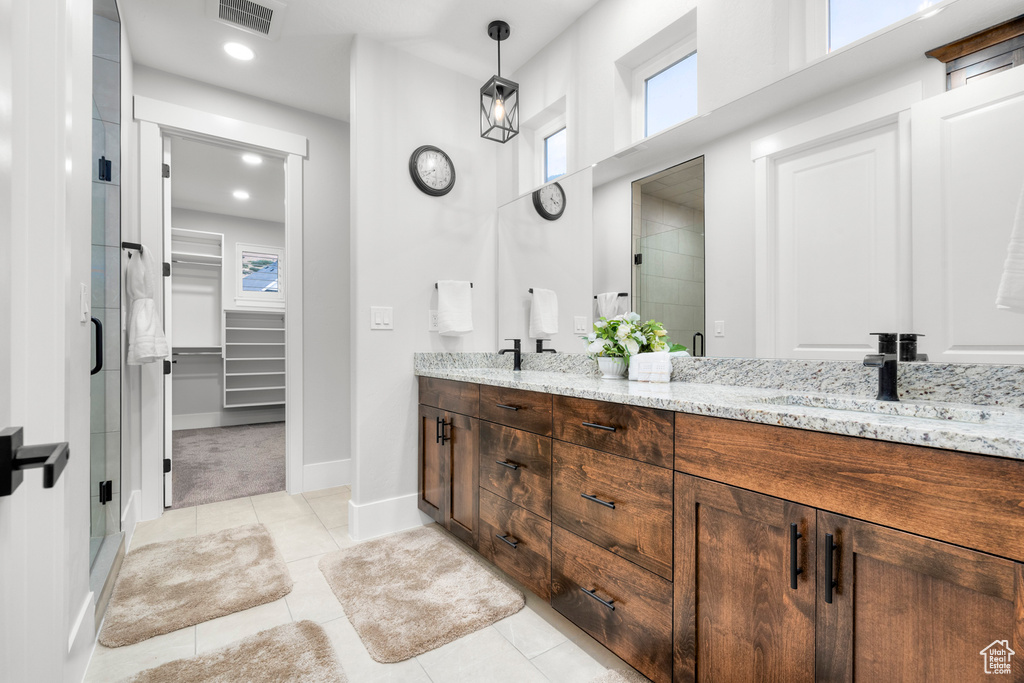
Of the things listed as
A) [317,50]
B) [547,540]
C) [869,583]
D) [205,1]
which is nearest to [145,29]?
[205,1]

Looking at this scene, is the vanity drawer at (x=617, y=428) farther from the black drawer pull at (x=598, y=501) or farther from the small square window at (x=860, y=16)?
the small square window at (x=860, y=16)

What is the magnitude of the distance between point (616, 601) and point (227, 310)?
5.78m

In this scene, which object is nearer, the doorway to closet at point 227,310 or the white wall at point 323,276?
the white wall at point 323,276

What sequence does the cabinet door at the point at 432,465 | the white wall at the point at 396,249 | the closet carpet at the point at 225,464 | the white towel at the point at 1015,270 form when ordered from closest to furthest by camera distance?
the white towel at the point at 1015,270, the cabinet door at the point at 432,465, the white wall at the point at 396,249, the closet carpet at the point at 225,464

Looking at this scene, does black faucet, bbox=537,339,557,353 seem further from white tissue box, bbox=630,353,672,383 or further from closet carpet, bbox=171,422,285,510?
closet carpet, bbox=171,422,285,510

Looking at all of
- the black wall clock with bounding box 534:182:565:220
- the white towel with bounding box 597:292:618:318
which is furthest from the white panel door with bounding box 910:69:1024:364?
the black wall clock with bounding box 534:182:565:220

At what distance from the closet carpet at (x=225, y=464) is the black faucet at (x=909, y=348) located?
344 centimetres

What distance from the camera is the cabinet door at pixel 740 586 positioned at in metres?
0.95

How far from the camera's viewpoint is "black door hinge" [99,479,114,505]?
75.0 inches

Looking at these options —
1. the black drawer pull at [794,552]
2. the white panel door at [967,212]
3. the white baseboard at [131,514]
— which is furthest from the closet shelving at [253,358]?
the white panel door at [967,212]

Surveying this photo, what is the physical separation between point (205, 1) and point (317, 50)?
0.54 m

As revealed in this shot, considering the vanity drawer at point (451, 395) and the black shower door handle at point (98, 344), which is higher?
the black shower door handle at point (98, 344)

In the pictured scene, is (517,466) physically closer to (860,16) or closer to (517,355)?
(517,355)

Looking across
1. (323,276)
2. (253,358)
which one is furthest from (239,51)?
(253,358)
